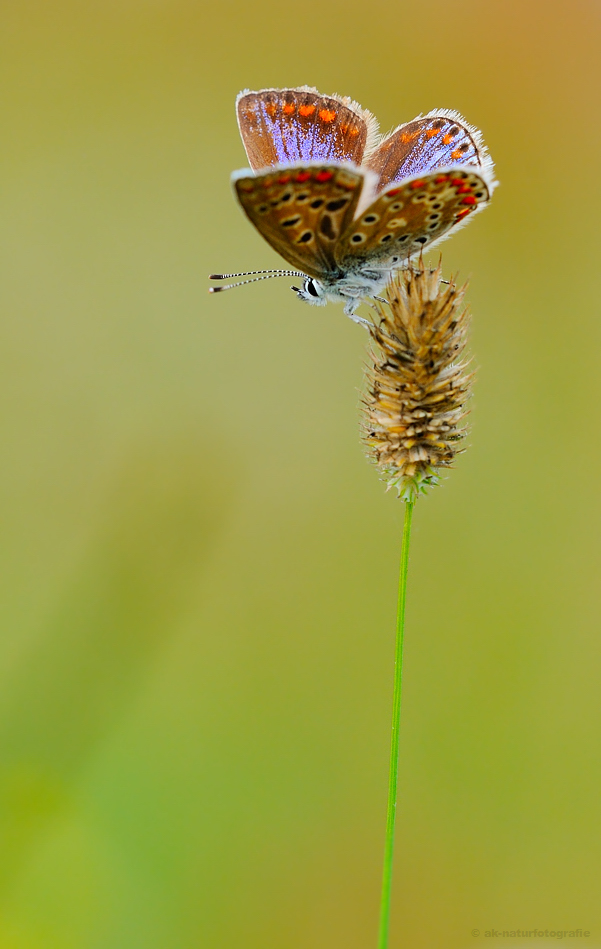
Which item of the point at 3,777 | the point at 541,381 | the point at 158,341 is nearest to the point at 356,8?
the point at 158,341

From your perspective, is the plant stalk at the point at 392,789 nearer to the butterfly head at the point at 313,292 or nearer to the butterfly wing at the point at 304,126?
the butterfly head at the point at 313,292

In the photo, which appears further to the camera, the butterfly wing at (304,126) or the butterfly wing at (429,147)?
the butterfly wing at (304,126)

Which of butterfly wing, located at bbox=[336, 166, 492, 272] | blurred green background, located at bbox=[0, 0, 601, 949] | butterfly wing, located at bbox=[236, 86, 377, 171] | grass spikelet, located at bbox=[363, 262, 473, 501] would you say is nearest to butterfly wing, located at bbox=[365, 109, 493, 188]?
butterfly wing, located at bbox=[236, 86, 377, 171]

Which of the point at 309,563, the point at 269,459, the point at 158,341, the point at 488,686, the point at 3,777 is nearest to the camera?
the point at 3,777

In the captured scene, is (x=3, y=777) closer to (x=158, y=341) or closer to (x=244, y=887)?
(x=244, y=887)

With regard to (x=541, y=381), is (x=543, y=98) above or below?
above

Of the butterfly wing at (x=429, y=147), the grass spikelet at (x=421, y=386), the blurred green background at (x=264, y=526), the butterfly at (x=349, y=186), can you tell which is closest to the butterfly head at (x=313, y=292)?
the butterfly at (x=349, y=186)

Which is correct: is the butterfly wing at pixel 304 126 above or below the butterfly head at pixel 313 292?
above
